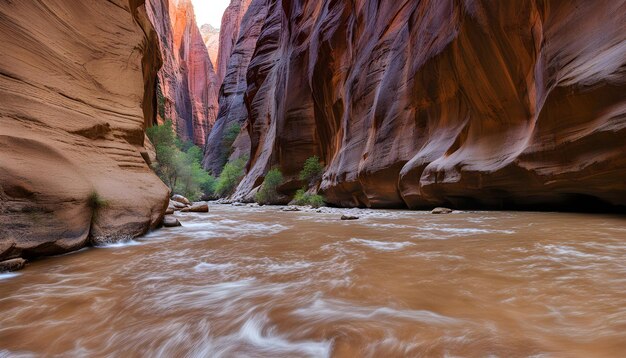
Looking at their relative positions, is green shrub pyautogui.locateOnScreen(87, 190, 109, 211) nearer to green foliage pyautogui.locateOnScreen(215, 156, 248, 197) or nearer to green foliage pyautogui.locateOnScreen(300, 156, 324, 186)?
green foliage pyautogui.locateOnScreen(300, 156, 324, 186)

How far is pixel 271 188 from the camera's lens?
20969 millimetres

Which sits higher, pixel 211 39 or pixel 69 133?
pixel 211 39

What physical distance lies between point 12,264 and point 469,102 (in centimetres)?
1020

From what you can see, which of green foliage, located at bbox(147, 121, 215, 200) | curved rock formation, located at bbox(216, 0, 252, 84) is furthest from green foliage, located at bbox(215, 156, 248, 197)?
curved rock formation, located at bbox(216, 0, 252, 84)

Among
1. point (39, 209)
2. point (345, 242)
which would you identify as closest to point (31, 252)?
point (39, 209)

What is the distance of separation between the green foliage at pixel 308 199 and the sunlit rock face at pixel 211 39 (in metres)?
78.2

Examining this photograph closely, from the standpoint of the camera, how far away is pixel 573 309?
159cm

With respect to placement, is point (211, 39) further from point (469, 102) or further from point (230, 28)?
point (469, 102)

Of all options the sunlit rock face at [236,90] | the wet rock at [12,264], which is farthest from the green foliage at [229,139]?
the wet rock at [12,264]

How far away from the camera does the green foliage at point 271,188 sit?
20825 millimetres

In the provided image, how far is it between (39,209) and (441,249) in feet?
14.2

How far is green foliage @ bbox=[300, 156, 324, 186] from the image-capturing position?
64.4 feet

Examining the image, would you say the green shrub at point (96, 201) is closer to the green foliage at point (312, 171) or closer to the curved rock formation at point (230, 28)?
the green foliage at point (312, 171)

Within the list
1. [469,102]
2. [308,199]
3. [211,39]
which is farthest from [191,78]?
[469,102]
